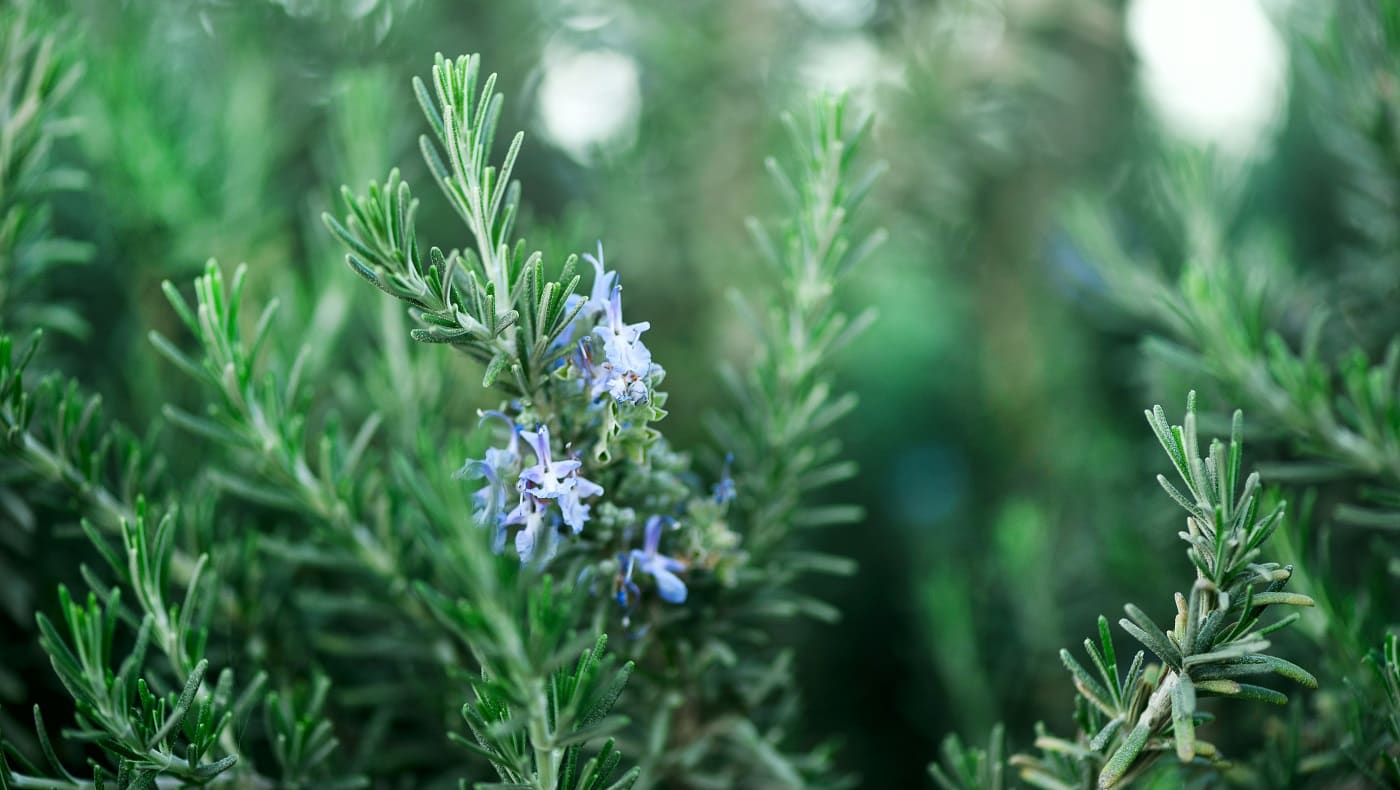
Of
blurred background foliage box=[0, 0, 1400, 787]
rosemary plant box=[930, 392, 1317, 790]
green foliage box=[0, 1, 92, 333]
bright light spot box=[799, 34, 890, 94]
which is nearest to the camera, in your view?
rosemary plant box=[930, 392, 1317, 790]

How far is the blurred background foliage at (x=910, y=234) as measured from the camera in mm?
752

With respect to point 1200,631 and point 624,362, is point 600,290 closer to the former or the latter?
point 624,362

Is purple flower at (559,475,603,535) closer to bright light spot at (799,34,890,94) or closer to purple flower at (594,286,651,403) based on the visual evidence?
purple flower at (594,286,651,403)

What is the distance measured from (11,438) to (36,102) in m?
0.24

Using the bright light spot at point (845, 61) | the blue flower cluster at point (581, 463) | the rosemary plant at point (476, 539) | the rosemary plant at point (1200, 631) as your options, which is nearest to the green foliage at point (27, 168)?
the rosemary plant at point (476, 539)

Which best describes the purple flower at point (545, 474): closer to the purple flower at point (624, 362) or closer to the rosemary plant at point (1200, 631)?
the purple flower at point (624, 362)

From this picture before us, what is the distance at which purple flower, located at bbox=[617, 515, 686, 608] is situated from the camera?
1.56ft

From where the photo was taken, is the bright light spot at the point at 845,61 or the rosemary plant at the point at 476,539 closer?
the rosemary plant at the point at 476,539

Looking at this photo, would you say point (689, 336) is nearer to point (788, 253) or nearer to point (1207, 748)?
point (788, 253)

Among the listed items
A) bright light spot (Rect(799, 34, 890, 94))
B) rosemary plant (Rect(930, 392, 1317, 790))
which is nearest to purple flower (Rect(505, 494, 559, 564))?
rosemary plant (Rect(930, 392, 1317, 790))

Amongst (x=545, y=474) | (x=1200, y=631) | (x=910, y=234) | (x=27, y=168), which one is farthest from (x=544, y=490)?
(x=910, y=234)

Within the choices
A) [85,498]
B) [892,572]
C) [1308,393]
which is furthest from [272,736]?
[1308,393]

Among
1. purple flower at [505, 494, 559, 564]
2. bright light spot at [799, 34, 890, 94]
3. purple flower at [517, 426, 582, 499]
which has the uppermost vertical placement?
bright light spot at [799, 34, 890, 94]

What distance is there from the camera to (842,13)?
1186mm
